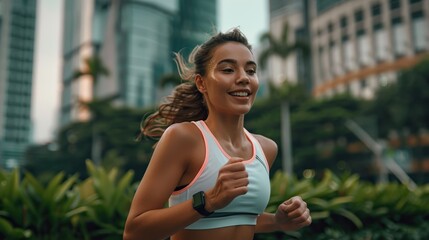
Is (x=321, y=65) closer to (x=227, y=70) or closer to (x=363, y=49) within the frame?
(x=363, y=49)

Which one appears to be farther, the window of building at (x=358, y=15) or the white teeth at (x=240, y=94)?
the window of building at (x=358, y=15)

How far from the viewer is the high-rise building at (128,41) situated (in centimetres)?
10238

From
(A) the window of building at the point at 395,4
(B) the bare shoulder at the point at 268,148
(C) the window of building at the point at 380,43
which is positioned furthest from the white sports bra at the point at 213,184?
(A) the window of building at the point at 395,4

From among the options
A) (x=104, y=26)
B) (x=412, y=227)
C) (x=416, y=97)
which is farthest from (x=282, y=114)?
(x=104, y=26)

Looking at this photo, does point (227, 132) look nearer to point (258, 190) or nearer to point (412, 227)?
point (258, 190)

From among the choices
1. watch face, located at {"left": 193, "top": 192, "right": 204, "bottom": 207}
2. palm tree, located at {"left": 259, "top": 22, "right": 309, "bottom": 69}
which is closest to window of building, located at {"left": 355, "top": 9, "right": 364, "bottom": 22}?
palm tree, located at {"left": 259, "top": 22, "right": 309, "bottom": 69}

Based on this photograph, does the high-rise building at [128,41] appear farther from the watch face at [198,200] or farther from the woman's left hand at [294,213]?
the watch face at [198,200]

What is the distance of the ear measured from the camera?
6.79ft

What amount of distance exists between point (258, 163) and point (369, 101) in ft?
146

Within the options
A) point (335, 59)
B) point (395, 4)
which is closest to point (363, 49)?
point (335, 59)

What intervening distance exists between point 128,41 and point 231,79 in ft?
340

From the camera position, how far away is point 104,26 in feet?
364

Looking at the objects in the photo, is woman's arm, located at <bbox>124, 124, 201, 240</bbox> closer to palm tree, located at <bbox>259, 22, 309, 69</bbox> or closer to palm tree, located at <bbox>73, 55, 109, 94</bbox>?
palm tree, located at <bbox>259, 22, 309, 69</bbox>

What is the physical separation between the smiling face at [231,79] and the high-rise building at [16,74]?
122m
